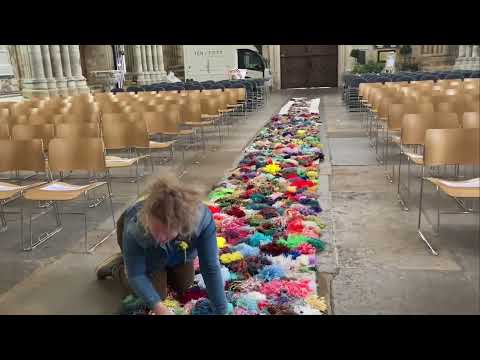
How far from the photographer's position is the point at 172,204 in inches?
64.2

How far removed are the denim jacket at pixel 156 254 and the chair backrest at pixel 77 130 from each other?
3.30 m

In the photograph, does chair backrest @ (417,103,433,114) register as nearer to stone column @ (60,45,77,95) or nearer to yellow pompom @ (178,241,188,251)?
yellow pompom @ (178,241,188,251)

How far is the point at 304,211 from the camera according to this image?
4.08m

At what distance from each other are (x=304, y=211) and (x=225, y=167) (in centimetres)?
236

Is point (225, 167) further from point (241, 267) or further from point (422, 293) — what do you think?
point (422, 293)

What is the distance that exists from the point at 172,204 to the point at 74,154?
9.64ft

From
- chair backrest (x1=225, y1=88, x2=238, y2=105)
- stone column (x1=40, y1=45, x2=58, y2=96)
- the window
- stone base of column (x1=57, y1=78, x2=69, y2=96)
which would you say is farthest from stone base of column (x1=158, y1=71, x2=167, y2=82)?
chair backrest (x1=225, y1=88, x2=238, y2=105)

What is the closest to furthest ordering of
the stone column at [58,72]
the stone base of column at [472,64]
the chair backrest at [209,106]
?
the chair backrest at [209,106], the stone column at [58,72], the stone base of column at [472,64]

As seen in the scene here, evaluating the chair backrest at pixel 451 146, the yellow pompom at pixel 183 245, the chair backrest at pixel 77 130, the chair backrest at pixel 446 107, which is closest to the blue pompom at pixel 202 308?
the yellow pompom at pixel 183 245

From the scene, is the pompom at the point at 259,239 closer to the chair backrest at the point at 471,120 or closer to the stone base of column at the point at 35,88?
the chair backrest at the point at 471,120

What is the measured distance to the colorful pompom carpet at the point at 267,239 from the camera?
8.61 ft

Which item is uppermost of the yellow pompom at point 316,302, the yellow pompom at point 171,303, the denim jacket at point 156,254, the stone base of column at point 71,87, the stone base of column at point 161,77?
the stone base of column at point 161,77

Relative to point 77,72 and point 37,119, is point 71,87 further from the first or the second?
point 37,119

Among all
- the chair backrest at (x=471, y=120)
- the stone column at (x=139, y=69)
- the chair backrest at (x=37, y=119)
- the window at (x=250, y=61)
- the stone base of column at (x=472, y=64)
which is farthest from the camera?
the window at (x=250, y=61)
